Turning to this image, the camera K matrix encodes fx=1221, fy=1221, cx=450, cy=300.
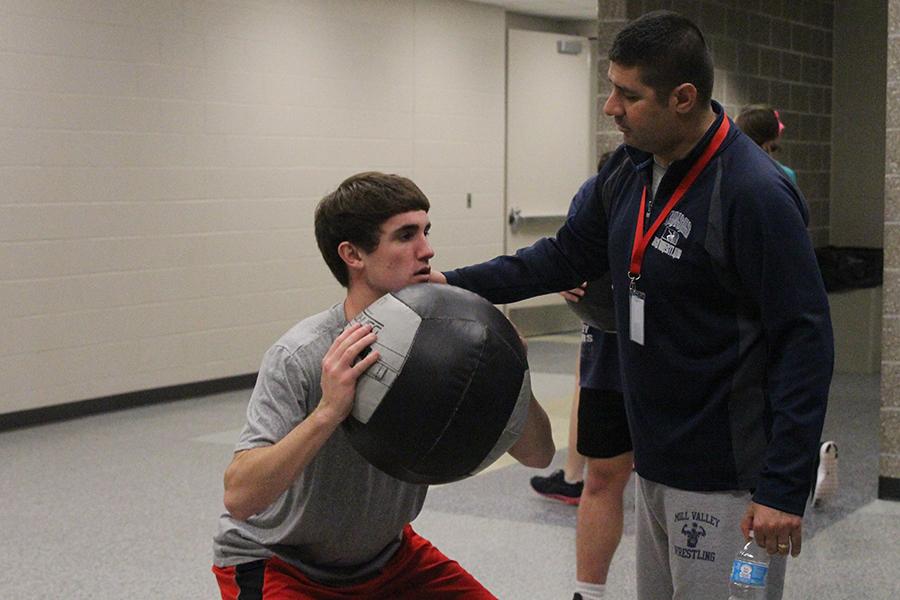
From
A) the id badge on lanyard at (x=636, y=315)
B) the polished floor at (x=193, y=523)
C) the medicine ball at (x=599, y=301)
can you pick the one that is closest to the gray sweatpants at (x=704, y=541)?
the id badge on lanyard at (x=636, y=315)

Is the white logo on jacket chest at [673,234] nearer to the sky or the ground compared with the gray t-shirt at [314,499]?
nearer to the sky

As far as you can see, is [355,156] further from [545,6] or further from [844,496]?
[844,496]

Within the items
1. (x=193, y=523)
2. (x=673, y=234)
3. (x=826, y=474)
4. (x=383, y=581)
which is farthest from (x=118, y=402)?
(x=673, y=234)

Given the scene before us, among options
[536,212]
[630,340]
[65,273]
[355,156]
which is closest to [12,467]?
[65,273]

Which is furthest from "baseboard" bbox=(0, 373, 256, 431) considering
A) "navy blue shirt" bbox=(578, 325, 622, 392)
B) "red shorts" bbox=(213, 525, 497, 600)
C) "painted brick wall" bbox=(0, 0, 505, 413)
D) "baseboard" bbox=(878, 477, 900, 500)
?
"red shorts" bbox=(213, 525, 497, 600)

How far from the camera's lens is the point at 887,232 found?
15.5 feet

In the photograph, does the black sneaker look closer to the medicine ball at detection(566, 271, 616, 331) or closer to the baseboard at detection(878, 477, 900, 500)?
the baseboard at detection(878, 477, 900, 500)

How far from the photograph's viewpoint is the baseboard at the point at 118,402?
6500 millimetres

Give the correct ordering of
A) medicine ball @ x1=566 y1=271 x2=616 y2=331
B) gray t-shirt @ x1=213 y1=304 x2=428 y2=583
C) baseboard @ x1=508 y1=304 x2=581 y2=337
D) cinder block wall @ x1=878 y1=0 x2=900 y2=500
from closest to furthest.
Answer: gray t-shirt @ x1=213 y1=304 x2=428 y2=583
medicine ball @ x1=566 y1=271 x2=616 y2=331
cinder block wall @ x1=878 y1=0 x2=900 y2=500
baseboard @ x1=508 y1=304 x2=581 y2=337

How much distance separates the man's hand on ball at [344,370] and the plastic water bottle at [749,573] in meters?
0.75

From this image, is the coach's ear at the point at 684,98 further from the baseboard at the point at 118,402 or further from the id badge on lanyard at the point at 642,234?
the baseboard at the point at 118,402

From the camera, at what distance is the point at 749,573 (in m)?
2.12

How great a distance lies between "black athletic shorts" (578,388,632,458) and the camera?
134 inches

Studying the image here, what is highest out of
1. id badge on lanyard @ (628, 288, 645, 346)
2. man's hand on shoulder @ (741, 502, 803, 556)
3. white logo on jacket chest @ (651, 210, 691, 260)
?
white logo on jacket chest @ (651, 210, 691, 260)
